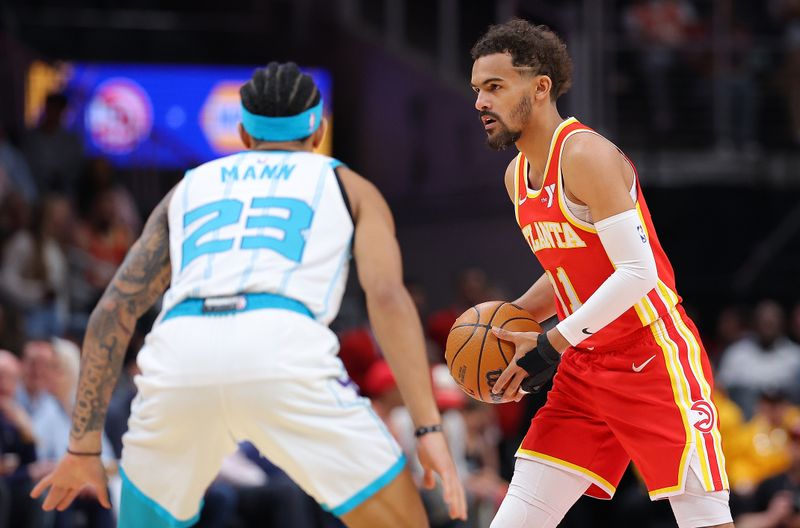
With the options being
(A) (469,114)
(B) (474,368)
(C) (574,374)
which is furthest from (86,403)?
(A) (469,114)

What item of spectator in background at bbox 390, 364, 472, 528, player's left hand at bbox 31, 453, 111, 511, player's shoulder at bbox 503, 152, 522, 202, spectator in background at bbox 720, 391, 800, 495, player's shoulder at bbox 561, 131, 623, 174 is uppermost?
player's shoulder at bbox 561, 131, 623, 174

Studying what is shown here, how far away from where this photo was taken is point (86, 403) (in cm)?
439

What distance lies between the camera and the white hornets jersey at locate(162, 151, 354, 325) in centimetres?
413

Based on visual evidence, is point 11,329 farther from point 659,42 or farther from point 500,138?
point 659,42

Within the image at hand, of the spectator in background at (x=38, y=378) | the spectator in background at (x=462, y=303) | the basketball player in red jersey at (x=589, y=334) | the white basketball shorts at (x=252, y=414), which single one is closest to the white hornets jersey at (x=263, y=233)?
the white basketball shorts at (x=252, y=414)

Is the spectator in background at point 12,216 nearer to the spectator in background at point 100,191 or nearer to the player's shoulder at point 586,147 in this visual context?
the spectator in background at point 100,191

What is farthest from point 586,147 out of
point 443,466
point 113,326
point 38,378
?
point 38,378

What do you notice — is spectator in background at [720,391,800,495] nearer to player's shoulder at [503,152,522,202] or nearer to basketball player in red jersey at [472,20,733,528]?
basketball player in red jersey at [472,20,733,528]

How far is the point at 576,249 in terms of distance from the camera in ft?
15.0

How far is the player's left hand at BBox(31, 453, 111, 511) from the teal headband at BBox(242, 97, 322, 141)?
1.26m

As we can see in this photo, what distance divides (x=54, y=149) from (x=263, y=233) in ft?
29.7

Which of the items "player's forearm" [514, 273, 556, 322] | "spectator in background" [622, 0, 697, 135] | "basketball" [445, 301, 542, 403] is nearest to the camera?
"basketball" [445, 301, 542, 403]

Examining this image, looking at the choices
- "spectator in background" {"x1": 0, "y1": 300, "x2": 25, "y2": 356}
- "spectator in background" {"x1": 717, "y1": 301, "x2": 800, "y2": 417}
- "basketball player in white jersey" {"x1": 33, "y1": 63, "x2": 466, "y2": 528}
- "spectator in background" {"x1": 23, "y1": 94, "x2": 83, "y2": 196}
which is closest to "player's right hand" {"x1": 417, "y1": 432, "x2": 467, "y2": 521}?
"basketball player in white jersey" {"x1": 33, "y1": 63, "x2": 466, "y2": 528}

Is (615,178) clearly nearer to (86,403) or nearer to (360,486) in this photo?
(360,486)
